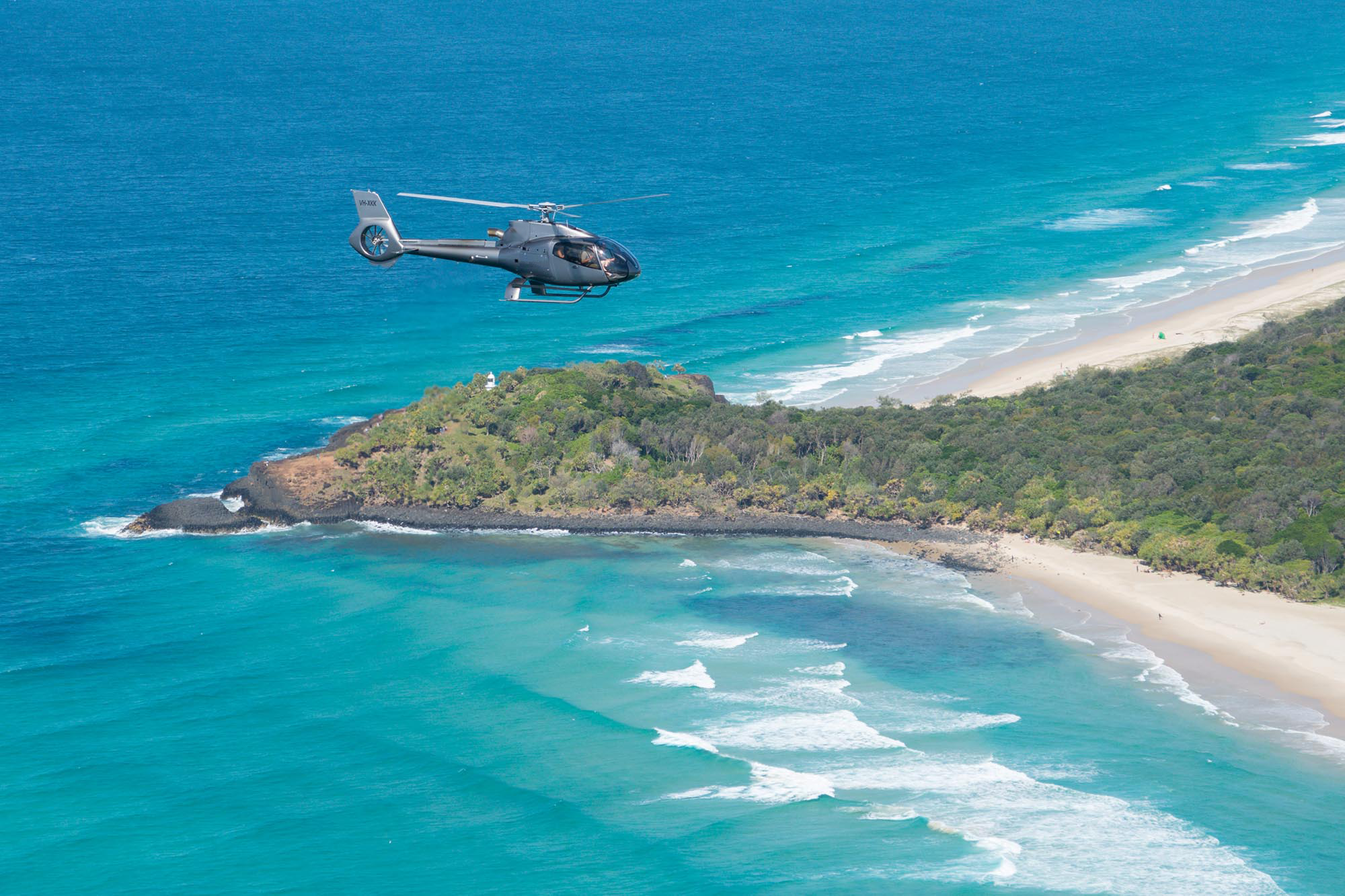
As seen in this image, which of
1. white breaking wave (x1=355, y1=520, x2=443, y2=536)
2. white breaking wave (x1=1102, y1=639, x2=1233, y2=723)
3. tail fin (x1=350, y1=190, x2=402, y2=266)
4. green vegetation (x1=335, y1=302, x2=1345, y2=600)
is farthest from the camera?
white breaking wave (x1=355, y1=520, x2=443, y2=536)

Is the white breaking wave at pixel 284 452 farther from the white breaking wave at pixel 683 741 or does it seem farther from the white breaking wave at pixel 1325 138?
the white breaking wave at pixel 1325 138

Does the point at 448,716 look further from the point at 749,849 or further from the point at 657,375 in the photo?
the point at 657,375

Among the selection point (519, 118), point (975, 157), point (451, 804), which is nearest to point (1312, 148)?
point (975, 157)

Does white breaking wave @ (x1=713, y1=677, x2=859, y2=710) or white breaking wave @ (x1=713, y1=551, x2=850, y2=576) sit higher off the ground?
white breaking wave @ (x1=713, y1=551, x2=850, y2=576)

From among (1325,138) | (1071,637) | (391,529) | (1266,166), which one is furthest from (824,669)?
(1325,138)

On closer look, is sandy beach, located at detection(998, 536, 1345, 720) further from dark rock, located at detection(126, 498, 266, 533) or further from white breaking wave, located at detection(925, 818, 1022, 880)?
A: dark rock, located at detection(126, 498, 266, 533)

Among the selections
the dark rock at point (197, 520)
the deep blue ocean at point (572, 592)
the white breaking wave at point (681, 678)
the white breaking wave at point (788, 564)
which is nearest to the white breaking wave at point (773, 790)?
the deep blue ocean at point (572, 592)

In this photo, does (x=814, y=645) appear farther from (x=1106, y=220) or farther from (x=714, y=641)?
(x=1106, y=220)

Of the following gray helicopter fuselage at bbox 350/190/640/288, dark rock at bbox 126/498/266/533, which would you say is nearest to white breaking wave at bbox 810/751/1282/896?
gray helicopter fuselage at bbox 350/190/640/288
